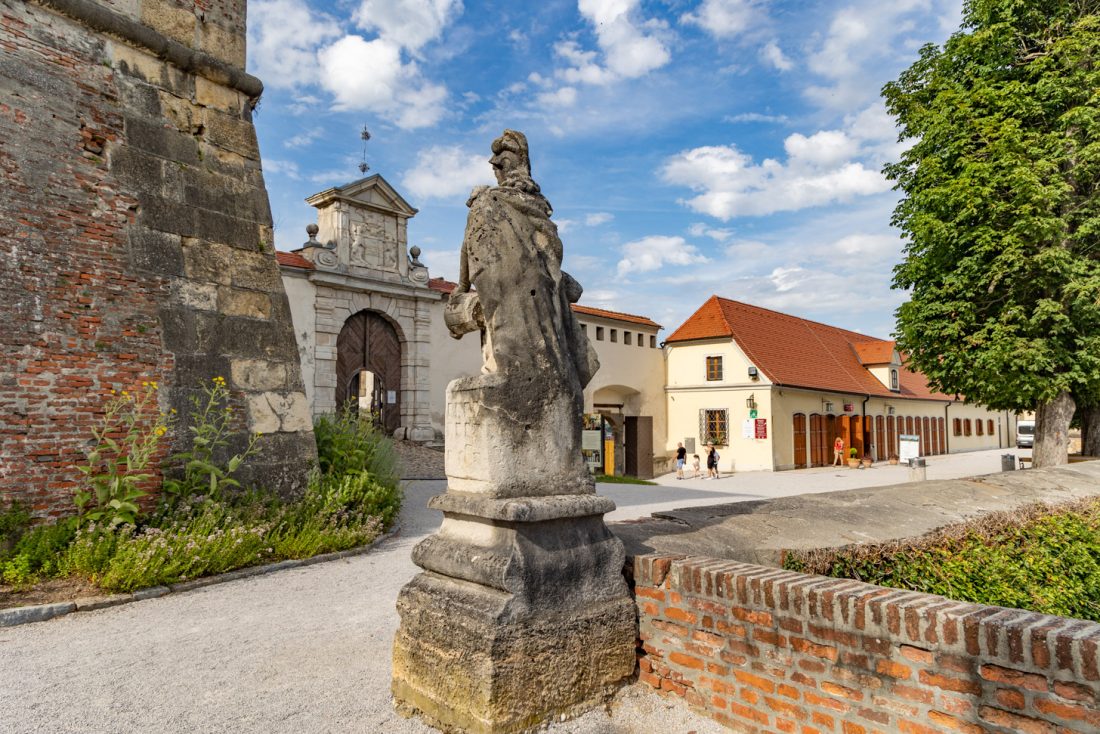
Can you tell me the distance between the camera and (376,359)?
18000 millimetres

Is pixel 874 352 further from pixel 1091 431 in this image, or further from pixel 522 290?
pixel 522 290

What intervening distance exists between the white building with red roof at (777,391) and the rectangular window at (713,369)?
39 millimetres

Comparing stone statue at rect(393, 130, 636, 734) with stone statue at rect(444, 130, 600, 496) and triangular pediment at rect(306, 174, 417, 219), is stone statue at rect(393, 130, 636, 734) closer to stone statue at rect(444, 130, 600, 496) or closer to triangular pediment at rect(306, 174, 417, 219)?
stone statue at rect(444, 130, 600, 496)

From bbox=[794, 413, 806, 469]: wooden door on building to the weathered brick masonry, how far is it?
2061cm

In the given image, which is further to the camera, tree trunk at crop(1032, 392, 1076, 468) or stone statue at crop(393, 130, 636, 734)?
tree trunk at crop(1032, 392, 1076, 468)

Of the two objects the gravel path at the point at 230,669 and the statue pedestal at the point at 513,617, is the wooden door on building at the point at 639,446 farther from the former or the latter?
the statue pedestal at the point at 513,617

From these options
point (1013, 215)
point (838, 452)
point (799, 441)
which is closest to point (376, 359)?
point (1013, 215)

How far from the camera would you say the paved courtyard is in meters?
3.25

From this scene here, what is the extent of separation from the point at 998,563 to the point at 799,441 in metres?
20.3

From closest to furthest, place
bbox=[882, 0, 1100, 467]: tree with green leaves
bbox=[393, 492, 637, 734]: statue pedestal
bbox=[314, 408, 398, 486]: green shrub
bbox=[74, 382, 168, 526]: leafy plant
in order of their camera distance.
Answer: bbox=[393, 492, 637, 734]: statue pedestal, bbox=[74, 382, 168, 526]: leafy plant, bbox=[314, 408, 398, 486]: green shrub, bbox=[882, 0, 1100, 467]: tree with green leaves

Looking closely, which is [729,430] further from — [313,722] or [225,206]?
[313,722]

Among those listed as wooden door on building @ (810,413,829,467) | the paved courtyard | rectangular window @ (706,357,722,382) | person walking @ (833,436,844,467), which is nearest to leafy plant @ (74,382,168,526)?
the paved courtyard

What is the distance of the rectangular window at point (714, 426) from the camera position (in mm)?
24438

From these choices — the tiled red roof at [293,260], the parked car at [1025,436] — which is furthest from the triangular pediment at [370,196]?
the parked car at [1025,436]
